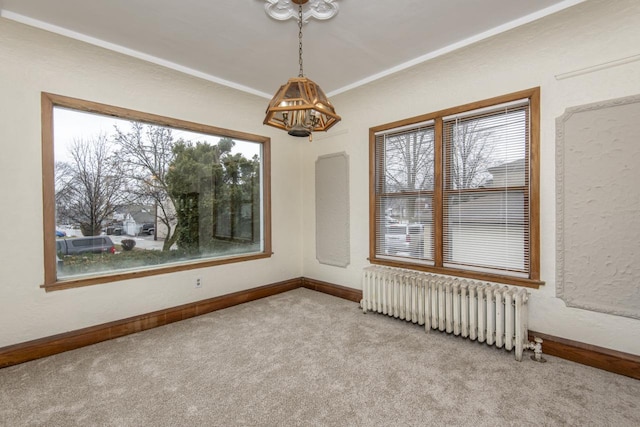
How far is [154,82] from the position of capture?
3381 mm

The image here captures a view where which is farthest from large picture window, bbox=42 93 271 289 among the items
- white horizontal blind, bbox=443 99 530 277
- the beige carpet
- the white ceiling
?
white horizontal blind, bbox=443 99 530 277

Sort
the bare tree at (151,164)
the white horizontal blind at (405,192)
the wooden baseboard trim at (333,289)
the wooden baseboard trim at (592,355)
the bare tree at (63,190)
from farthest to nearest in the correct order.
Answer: the wooden baseboard trim at (333,289) < the white horizontal blind at (405,192) < the bare tree at (151,164) < the bare tree at (63,190) < the wooden baseboard trim at (592,355)

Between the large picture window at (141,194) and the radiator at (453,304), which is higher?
the large picture window at (141,194)

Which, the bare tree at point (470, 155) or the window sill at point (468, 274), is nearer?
the window sill at point (468, 274)

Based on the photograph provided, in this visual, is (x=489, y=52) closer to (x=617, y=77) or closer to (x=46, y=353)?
(x=617, y=77)

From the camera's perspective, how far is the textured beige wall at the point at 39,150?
2.58m

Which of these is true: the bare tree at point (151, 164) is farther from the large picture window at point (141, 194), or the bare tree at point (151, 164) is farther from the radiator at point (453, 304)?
the radiator at point (453, 304)

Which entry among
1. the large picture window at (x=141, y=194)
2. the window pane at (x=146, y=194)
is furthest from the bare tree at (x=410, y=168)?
the window pane at (x=146, y=194)

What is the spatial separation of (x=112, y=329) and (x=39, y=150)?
6.13 feet

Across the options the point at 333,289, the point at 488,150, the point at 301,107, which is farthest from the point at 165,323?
the point at 488,150

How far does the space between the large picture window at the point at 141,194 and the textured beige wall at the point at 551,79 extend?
2523 millimetres

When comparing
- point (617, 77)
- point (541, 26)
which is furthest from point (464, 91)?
point (617, 77)

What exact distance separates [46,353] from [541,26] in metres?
5.32

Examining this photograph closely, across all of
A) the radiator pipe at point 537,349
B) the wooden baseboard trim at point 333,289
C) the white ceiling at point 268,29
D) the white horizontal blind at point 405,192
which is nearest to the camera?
the white ceiling at point 268,29
